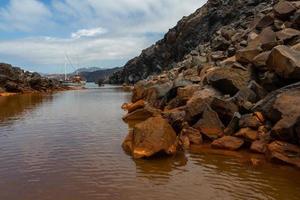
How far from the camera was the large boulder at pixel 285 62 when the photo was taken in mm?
26625

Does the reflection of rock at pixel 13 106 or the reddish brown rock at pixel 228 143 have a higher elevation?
the reddish brown rock at pixel 228 143

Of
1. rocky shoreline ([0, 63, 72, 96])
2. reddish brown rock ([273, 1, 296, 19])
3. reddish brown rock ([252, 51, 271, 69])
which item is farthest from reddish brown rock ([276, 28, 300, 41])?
rocky shoreline ([0, 63, 72, 96])

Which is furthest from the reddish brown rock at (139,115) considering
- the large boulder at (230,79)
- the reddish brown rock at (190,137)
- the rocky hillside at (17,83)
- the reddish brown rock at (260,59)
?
the rocky hillside at (17,83)

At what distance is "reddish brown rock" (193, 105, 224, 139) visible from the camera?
29.5 m

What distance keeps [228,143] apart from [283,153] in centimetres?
470

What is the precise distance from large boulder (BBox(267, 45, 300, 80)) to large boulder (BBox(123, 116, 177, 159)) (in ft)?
28.3

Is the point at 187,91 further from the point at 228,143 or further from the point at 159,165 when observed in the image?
the point at 159,165

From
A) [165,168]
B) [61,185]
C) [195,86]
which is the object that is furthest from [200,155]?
[195,86]

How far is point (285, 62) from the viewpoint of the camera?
27.2 meters

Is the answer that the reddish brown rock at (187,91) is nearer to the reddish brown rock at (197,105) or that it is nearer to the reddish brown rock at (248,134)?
the reddish brown rock at (197,105)

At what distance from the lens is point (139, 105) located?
156 ft

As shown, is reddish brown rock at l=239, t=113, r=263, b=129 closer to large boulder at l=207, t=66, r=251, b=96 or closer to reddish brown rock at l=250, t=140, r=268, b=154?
reddish brown rock at l=250, t=140, r=268, b=154

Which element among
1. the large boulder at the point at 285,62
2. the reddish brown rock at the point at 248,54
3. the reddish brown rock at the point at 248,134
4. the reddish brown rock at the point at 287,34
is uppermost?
the reddish brown rock at the point at 287,34

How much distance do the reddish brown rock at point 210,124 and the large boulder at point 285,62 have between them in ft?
17.8
